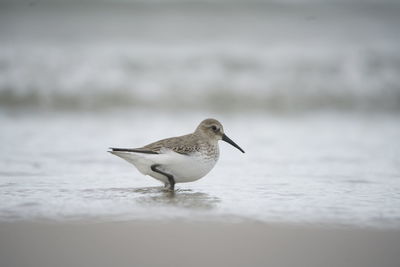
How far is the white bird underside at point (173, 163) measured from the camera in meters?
4.75

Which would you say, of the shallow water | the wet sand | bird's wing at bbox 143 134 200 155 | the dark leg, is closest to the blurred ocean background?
the shallow water

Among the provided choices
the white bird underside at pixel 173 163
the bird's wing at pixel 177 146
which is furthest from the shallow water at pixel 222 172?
the bird's wing at pixel 177 146

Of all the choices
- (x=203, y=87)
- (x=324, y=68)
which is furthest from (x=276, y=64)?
(x=203, y=87)

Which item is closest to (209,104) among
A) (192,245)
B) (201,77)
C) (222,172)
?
(201,77)

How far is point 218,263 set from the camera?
3283 mm

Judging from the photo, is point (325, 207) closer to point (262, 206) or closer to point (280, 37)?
point (262, 206)

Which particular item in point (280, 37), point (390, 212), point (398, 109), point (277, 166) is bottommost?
point (390, 212)

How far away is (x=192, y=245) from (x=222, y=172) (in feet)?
7.78

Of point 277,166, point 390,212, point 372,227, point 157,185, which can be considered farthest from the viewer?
point 277,166

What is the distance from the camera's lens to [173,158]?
189 inches

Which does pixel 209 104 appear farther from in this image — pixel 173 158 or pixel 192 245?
pixel 192 245

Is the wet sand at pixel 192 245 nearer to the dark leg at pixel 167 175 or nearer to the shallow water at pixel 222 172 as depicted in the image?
the shallow water at pixel 222 172

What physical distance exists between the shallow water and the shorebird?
6.4 inches

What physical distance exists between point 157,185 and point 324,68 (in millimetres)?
6990
